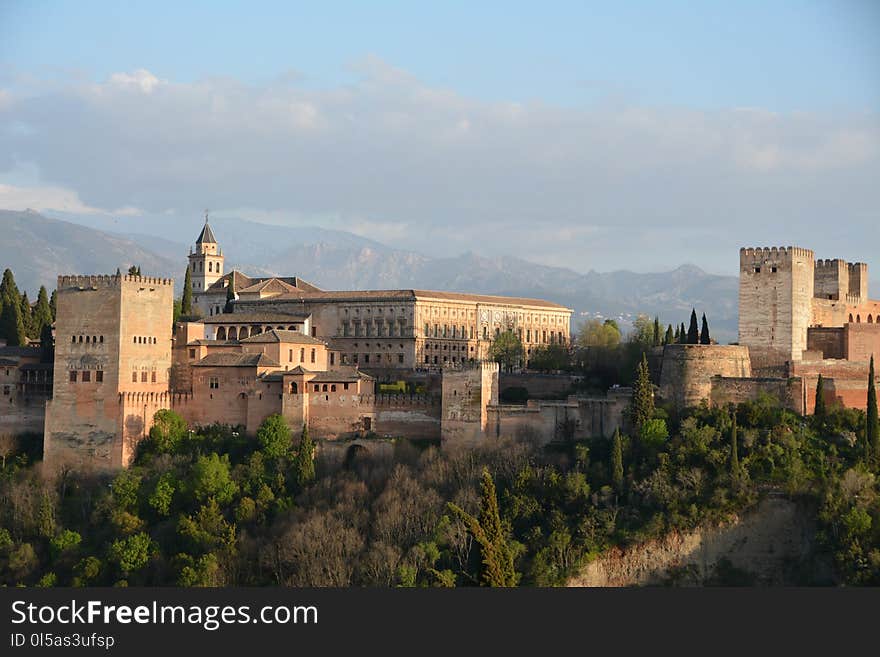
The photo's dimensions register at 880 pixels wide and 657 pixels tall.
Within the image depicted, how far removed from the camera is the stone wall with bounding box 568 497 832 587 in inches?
1811

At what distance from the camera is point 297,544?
46625 millimetres

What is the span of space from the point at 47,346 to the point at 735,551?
30183 millimetres

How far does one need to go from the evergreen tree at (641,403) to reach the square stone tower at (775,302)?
5179 millimetres

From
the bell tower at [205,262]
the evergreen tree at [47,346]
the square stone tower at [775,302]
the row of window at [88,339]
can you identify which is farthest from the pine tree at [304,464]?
the bell tower at [205,262]

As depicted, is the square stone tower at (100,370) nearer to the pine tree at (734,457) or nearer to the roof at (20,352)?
the roof at (20,352)

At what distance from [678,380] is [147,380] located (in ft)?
65.3

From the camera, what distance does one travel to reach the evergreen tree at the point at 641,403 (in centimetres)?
4944

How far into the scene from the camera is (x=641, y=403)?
49562mm

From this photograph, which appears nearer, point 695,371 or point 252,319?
point 695,371

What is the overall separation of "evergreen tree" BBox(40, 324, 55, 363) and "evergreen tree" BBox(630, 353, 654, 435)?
79.0 ft

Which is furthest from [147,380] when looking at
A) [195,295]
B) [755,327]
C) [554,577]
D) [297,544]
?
[195,295]

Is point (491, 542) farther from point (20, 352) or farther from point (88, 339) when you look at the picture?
point (20, 352)

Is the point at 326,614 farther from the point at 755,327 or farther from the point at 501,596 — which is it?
the point at 755,327

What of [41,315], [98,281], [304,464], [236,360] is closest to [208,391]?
[236,360]
